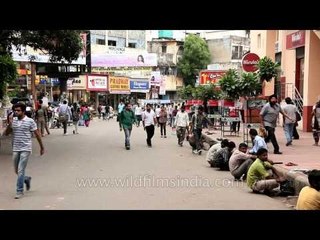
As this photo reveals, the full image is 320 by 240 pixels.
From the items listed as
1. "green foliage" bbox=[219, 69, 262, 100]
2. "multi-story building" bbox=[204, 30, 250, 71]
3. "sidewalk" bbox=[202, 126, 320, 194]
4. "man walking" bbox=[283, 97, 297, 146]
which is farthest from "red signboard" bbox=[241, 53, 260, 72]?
"multi-story building" bbox=[204, 30, 250, 71]

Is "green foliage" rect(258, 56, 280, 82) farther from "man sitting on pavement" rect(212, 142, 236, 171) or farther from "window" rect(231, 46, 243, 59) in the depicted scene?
"window" rect(231, 46, 243, 59)

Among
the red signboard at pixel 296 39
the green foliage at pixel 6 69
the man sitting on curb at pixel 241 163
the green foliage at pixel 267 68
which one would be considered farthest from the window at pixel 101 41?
the man sitting on curb at pixel 241 163

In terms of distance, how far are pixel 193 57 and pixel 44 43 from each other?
47.3 m

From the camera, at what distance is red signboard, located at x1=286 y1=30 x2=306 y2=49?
23.0 m

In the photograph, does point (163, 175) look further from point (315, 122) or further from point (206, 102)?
point (206, 102)

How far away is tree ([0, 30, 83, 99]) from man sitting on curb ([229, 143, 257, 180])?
8796 millimetres

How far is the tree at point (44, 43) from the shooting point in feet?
58.9

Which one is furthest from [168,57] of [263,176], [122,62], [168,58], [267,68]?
[263,176]

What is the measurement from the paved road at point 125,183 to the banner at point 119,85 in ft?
132

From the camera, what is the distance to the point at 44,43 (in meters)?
18.8

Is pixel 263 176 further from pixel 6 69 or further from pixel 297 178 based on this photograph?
pixel 6 69

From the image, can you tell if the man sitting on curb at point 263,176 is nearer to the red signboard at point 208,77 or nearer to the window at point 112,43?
the red signboard at point 208,77
